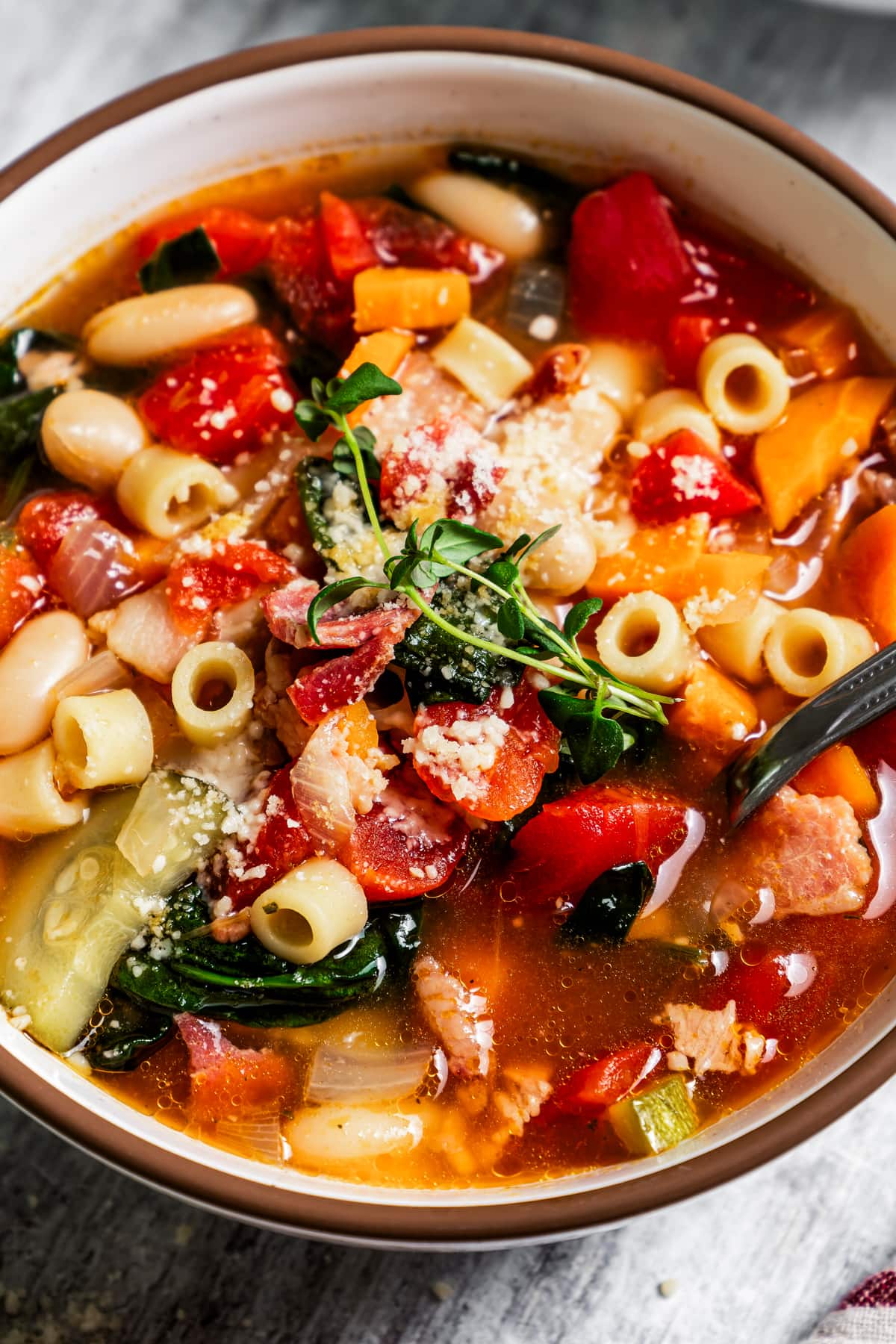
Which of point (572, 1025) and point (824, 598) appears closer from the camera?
point (572, 1025)

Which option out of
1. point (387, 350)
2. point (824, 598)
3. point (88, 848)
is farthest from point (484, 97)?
point (88, 848)

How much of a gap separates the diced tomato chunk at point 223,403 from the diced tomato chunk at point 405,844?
98cm

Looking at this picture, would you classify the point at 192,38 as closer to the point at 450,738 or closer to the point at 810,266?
the point at 810,266

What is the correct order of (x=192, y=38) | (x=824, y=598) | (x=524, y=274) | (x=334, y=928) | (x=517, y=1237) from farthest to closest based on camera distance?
(x=192, y=38), (x=524, y=274), (x=824, y=598), (x=334, y=928), (x=517, y=1237)

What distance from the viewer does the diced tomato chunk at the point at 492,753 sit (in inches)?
101

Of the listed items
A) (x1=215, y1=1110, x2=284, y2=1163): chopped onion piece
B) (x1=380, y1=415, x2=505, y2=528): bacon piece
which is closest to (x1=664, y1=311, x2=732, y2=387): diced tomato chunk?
(x1=380, y1=415, x2=505, y2=528): bacon piece

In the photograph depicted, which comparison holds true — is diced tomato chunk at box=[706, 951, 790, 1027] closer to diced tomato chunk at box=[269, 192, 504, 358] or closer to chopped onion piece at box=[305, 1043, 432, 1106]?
chopped onion piece at box=[305, 1043, 432, 1106]

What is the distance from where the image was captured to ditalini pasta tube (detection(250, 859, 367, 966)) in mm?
2537

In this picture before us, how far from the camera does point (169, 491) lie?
9.64 feet

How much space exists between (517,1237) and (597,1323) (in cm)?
68

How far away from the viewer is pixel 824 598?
117 inches

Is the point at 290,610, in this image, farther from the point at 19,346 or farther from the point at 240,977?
the point at 19,346

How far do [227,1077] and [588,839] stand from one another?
0.91 meters

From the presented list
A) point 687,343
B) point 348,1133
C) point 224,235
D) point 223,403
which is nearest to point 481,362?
point 687,343
